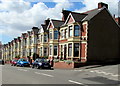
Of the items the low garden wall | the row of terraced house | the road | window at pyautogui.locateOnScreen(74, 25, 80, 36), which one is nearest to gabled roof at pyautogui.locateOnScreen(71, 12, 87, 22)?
the row of terraced house

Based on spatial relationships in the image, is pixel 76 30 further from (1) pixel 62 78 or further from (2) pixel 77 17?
(1) pixel 62 78

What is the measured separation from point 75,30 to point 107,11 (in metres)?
6.82

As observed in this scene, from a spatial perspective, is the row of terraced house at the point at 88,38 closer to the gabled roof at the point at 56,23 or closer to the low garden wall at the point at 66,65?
the gabled roof at the point at 56,23

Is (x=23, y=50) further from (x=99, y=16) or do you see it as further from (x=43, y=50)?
(x=99, y=16)

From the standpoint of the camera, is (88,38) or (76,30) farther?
(76,30)

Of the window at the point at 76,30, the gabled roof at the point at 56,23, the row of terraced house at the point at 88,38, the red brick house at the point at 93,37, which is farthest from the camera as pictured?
the gabled roof at the point at 56,23

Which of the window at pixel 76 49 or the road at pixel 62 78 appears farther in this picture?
the window at pixel 76 49

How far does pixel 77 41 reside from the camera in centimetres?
3384

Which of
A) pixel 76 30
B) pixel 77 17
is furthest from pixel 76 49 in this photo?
pixel 77 17

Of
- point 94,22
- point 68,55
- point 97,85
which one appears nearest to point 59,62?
point 68,55

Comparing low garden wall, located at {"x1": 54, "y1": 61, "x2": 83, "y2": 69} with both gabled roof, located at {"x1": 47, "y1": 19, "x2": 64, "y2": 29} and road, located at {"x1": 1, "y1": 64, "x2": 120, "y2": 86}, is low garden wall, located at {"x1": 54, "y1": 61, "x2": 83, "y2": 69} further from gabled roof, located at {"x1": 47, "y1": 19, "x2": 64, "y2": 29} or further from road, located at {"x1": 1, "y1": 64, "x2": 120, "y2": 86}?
gabled roof, located at {"x1": 47, "y1": 19, "x2": 64, "y2": 29}

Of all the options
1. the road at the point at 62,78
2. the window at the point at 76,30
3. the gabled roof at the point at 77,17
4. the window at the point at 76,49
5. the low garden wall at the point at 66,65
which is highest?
the gabled roof at the point at 77,17

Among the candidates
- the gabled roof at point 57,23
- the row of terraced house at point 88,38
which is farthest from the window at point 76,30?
the gabled roof at point 57,23

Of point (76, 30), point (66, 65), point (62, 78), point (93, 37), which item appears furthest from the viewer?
point (76, 30)
